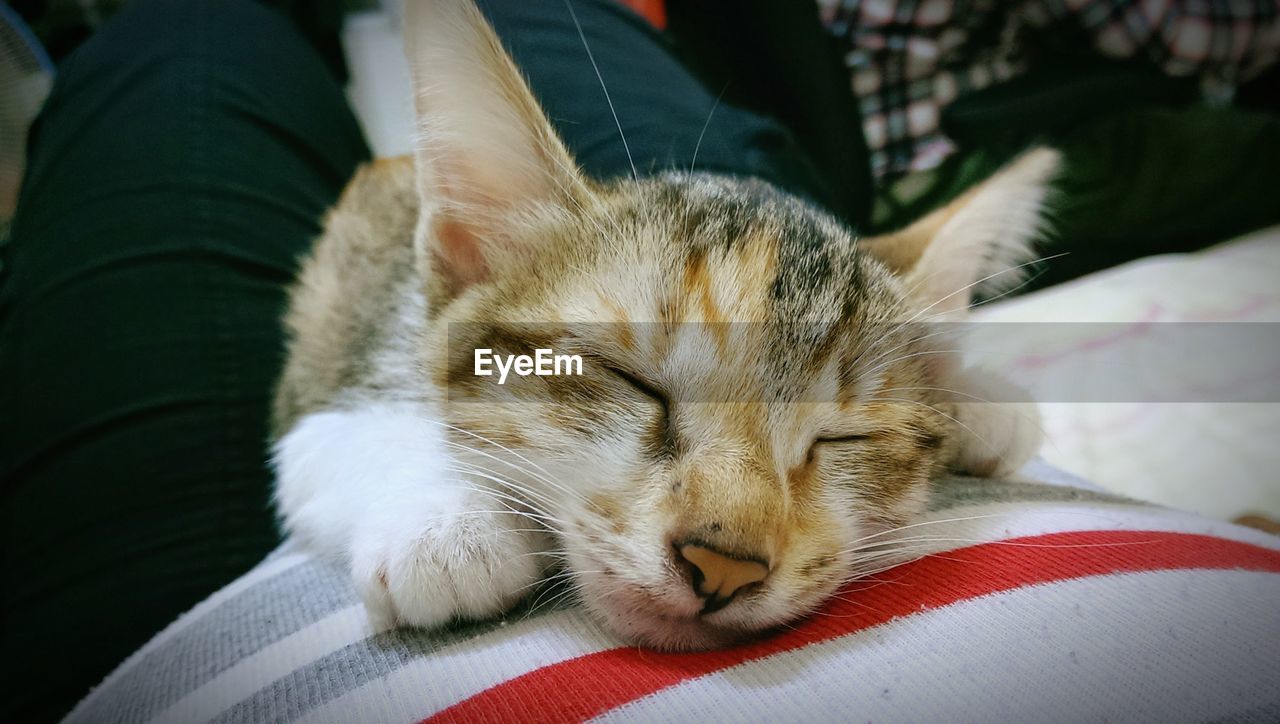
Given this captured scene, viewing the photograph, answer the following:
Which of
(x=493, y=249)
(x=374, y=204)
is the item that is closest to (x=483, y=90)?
(x=493, y=249)

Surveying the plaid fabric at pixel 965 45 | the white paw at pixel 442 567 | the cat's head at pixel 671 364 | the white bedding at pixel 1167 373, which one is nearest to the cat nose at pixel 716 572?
the cat's head at pixel 671 364

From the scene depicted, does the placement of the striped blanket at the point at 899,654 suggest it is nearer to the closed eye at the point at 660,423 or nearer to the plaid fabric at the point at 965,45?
the closed eye at the point at 660,423

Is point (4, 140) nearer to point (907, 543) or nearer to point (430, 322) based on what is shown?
point (430, 322)

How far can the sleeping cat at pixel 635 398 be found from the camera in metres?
0.40

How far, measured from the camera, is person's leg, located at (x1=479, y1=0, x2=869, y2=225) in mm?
782

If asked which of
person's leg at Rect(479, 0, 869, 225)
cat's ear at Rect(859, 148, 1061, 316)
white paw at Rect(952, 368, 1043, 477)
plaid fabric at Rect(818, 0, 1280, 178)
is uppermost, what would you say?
plaid fabric at Rect(818, 0, 1280, 178)

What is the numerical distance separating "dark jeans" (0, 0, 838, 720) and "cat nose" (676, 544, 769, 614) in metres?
0.49

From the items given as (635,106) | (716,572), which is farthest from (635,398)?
(635,106)

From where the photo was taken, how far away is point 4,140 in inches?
39.2

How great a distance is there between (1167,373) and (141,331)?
1.42 meters

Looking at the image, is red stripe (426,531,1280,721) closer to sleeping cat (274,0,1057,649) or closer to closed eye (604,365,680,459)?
sleeping cat (274,0,1057,649)

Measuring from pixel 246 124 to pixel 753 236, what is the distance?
877 millimetres

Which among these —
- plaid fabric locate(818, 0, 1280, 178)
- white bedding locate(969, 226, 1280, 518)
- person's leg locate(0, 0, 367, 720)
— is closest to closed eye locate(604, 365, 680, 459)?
white bedding locate(969, 226, 1280, 518)

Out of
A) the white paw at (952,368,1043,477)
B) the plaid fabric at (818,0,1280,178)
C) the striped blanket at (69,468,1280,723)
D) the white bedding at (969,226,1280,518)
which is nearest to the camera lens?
the striped blanket at (69,468,1280,723)
